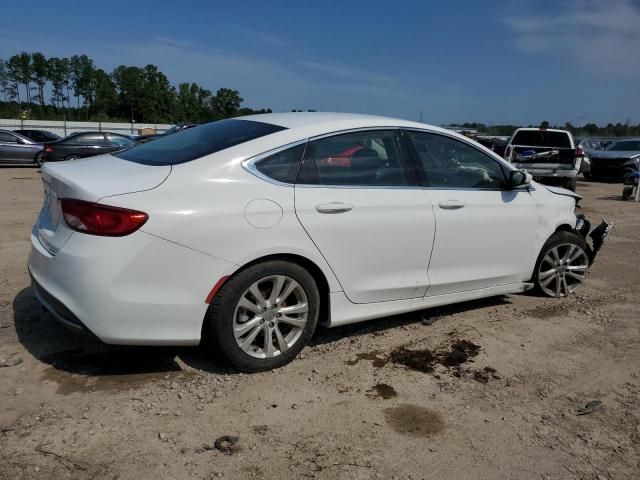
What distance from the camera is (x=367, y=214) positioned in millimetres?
3775

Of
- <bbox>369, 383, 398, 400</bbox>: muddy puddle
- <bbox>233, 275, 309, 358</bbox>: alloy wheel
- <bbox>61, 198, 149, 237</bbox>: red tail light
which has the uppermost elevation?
<bbox>61, 198, 149, 237</bbox>: red tail light

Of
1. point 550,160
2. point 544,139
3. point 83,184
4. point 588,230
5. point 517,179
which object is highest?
point 544,139

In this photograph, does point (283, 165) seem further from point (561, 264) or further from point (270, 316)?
point (561, 264)

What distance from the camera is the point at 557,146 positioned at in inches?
600

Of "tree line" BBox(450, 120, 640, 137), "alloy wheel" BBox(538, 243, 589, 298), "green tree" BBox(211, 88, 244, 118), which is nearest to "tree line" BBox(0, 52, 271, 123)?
"green tree" BBox(211, 88, 244, 118)

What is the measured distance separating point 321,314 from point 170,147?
1.56m

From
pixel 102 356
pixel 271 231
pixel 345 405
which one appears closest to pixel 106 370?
pixel 102 356

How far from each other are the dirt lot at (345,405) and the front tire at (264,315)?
0.49 feet

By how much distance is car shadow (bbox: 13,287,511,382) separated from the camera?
3418mm

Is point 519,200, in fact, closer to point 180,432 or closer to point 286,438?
point 286,438

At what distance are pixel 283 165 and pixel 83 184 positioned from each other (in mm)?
1199

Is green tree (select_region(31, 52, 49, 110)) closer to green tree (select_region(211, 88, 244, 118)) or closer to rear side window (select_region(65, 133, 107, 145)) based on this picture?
green tree (select_region(211, 88, 244, 118))

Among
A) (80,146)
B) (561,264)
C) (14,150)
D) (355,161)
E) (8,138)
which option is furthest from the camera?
(8,138)

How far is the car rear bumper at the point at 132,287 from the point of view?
9.84ft
